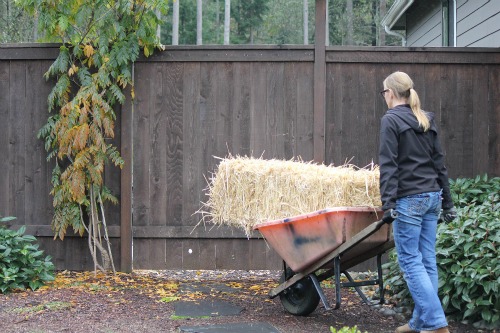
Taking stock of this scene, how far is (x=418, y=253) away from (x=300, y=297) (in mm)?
1352

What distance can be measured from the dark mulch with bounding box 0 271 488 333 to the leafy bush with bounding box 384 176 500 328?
0.20 m

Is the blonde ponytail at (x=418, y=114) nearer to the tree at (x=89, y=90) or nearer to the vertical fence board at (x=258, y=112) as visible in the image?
the vertical fence board at (x=258, y=112)

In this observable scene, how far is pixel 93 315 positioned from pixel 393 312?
8.22ft

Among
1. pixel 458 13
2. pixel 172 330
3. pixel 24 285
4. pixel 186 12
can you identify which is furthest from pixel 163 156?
pixel 186 12

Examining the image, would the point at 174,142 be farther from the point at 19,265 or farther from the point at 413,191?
the point at 413,191

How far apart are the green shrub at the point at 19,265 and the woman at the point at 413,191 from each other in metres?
3.58

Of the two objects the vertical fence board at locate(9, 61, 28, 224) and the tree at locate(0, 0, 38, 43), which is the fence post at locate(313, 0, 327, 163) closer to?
the vertical fence board at locate(9, 61, 28, 224)

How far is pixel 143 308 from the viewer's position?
20.1ft

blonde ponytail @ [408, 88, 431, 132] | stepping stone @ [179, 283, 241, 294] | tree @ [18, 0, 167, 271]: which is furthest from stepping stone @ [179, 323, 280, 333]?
tree @ [18, 0, 167, 271]

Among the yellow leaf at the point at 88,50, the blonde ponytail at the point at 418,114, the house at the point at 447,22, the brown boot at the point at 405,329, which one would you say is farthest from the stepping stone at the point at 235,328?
the house at the point at 447,22

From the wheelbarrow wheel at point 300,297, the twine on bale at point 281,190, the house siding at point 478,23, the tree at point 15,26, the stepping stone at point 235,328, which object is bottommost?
the stepping stone at point 235,328

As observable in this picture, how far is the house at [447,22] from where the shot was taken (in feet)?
31.7

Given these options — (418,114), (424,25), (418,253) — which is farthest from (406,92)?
(424,25)

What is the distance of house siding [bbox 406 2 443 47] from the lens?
13.1m
